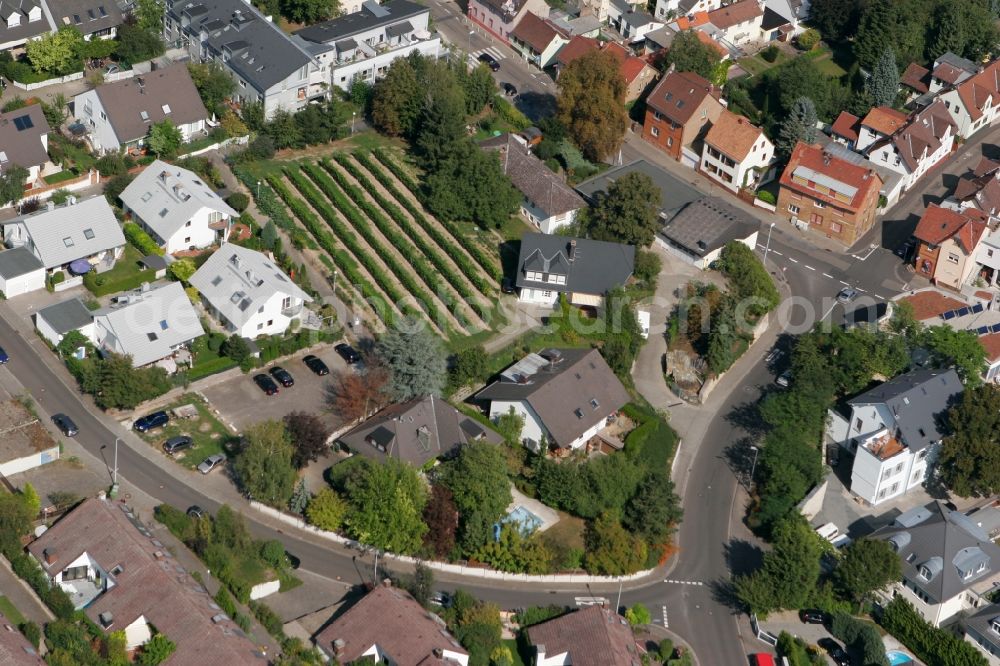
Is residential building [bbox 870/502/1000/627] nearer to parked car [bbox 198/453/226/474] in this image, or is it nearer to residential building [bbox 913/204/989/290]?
residential building [bbox 913/204/989/290]

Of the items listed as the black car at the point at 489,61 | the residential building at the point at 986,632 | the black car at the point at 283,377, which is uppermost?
the black car at the point at 489,61

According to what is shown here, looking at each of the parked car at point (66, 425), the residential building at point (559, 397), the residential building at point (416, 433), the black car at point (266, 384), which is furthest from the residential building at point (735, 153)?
the parked car at point (66, 425)

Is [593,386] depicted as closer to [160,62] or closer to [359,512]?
[359,512]

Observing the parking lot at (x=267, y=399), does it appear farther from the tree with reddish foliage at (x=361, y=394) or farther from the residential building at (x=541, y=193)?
the residential building at (x=541, y=193)

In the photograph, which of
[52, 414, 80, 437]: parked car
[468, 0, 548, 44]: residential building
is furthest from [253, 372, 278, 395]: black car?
[468, 0, 548, 44]: residential building

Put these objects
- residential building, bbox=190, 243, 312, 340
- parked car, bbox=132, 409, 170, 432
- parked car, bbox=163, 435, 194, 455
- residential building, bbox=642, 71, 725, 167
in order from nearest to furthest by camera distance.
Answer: parked car, bbox=163, 435, 194, 455
parked car, bbox=132, 409, 170, 432
residential building, bbox=190, 243, 312, 340
residential building, bbox=642, 71, 725, 167
